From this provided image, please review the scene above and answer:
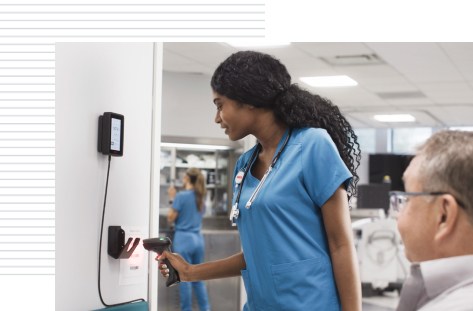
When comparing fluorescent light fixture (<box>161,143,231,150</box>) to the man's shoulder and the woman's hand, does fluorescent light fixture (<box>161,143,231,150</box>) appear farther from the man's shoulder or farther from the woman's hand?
the man's shoulder

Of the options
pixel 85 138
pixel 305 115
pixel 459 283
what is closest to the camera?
pixel 459 283

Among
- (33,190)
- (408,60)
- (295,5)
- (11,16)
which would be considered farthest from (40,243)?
(408,60)

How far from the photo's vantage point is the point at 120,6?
6.64 ft

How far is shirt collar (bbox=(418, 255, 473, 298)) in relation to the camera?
0.72m

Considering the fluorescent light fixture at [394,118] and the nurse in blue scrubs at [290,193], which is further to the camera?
the fluorescent light fixture at [394,118]

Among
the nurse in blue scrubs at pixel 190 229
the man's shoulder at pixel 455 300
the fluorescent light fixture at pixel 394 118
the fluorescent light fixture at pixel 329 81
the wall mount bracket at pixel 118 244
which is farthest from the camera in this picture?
the fluorescent light fixture at pixel 394 118

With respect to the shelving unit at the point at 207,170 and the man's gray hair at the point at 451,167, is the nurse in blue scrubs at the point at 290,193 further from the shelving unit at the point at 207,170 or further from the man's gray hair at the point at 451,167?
the shelving unit at the point at 207,170

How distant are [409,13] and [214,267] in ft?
3.41

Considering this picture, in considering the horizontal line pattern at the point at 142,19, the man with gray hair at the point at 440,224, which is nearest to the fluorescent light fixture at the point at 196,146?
the horizontal line pattern at the point at 142,19

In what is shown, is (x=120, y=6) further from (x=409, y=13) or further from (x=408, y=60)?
(x=408, y=60)

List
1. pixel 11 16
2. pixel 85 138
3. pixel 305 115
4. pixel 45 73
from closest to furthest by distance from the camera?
pixel 305 115 < pixel 85 138 < pixel 45 73 < pixel 11 16

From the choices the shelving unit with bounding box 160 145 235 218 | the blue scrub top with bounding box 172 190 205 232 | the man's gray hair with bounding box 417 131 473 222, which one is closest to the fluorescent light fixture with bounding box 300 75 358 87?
the shelving unit with bounding box 160 145 235 218

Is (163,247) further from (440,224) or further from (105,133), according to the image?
(440,224)

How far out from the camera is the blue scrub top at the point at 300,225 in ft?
4.50
